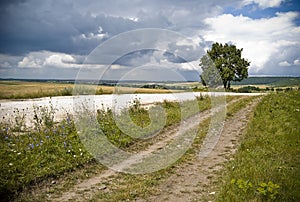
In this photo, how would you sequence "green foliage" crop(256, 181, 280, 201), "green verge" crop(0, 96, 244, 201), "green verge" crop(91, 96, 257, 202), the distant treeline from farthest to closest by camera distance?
the distant treeline, "green verge" crop(0, 96, 244, 201), "green verge" crop(91, 96, 257, 202), "green foliage" crop(256, 181, 280, 201)

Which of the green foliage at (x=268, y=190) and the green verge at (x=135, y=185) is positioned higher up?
the green foliage at (x=268, y=190)

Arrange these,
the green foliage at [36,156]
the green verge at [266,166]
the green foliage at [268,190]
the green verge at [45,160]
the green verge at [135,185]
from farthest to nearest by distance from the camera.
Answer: the green foliage at [36,156]
the green verge at [45,160]
the green verge at [135,185]
the green verge at [266,166]
the green foliage at [268,190]

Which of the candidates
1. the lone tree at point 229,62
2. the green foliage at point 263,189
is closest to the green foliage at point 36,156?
the green foliage at point 263,189

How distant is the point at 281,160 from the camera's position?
22.7ft

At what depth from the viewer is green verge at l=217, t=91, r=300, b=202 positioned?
4883mm

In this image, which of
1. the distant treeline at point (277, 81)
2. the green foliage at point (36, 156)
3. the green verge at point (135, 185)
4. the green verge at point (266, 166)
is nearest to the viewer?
the green verge at point (266, 166)

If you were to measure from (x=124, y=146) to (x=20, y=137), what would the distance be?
3217mm

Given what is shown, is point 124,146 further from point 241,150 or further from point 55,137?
point 241,150

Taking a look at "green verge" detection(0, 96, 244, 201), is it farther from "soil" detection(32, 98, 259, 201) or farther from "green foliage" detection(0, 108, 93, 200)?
"soil" detection(32, 98, 259, 201)

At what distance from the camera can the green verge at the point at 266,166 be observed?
488 cm

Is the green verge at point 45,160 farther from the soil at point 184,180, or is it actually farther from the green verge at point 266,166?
the green verge at point 266,166

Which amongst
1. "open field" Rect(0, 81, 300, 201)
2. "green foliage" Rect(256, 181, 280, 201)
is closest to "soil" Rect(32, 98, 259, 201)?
"open field" Rect(0, 81, 300, 201)

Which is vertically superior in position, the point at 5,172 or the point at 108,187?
the point at 5,172

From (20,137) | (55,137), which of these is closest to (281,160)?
(55,137)
